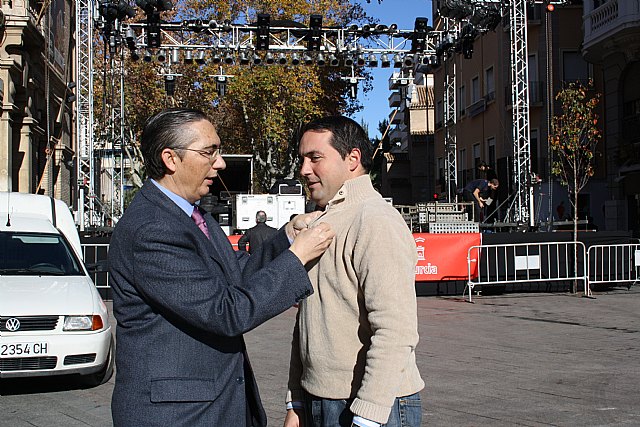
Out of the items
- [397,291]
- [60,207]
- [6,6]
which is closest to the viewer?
[397,291]

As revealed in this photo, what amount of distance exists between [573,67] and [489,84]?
4.71 meters

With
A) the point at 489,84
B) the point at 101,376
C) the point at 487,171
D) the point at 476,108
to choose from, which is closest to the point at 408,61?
the point at 487,171

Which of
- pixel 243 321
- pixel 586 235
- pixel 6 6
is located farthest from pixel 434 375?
pixel 6 6

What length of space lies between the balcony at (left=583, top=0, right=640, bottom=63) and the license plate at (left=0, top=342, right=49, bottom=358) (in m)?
21.5

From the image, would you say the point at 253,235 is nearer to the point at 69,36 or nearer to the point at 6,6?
the point at 6,6

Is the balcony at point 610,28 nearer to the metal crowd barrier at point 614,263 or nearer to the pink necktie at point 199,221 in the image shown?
the metal crowd barrier at point 614,263

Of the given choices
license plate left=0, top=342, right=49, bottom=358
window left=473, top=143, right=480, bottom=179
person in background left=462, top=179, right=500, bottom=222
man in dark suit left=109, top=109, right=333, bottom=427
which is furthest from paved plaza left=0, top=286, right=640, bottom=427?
window left=473, top=143, right=480, bottom=179

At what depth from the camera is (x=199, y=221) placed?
2.95 metres

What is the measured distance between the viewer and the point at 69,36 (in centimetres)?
2969

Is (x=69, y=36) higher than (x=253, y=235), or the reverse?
(x=69, y=36)

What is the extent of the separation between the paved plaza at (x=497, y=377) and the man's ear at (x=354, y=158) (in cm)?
362

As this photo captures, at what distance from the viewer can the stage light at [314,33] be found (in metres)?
25.8

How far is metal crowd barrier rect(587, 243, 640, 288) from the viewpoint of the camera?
56.2 ft

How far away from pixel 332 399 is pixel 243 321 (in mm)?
521
